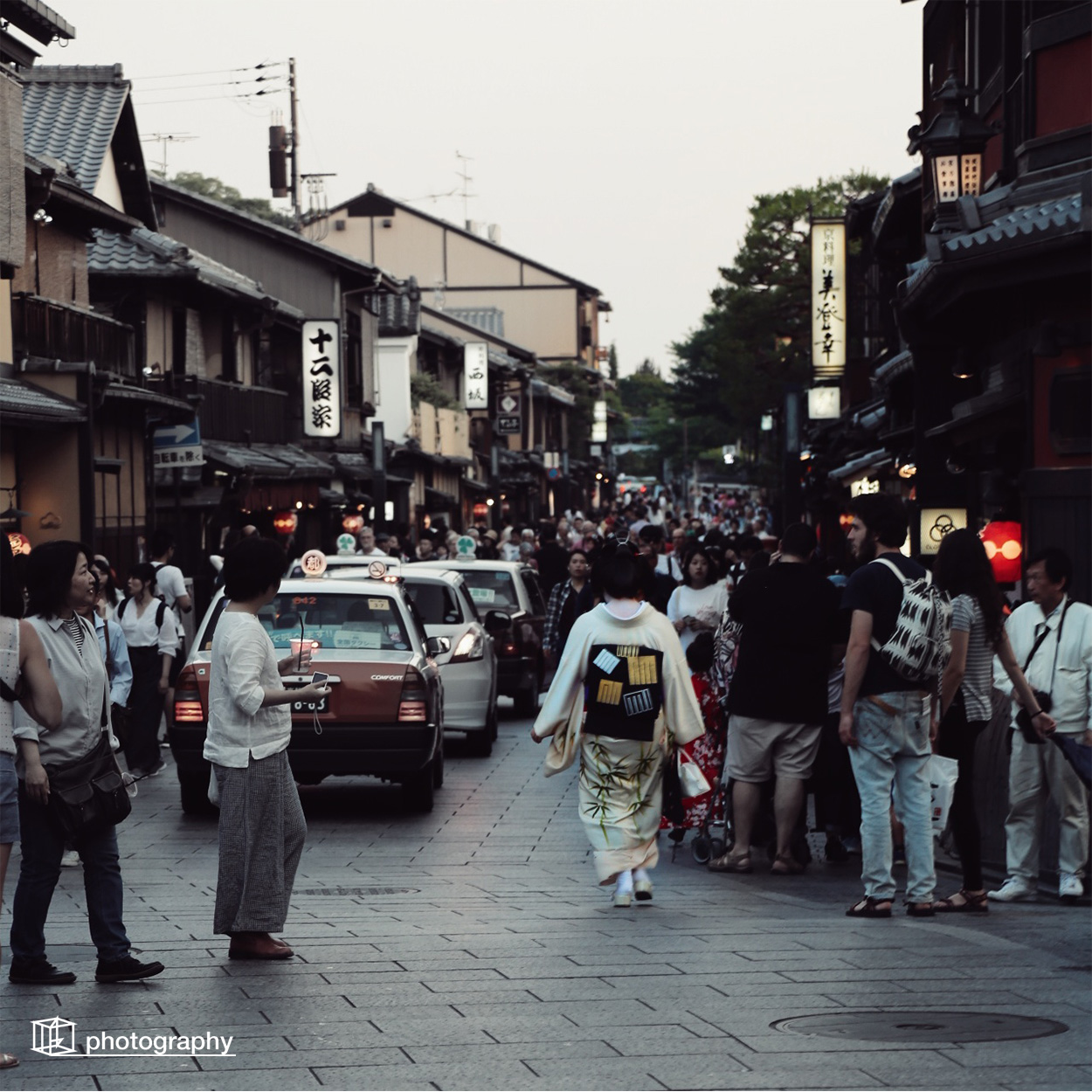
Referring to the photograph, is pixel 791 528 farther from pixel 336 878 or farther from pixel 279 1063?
pixel 279 1063

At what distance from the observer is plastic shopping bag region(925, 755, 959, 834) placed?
349 inches

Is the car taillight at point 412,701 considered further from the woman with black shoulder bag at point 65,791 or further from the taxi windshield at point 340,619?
the woman with black shoulder bag at point 65,791

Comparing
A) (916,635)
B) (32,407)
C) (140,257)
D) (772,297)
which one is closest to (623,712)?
(916,635)

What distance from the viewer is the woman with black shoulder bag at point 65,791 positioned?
6.91 metres

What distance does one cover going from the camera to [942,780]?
888 centimetres

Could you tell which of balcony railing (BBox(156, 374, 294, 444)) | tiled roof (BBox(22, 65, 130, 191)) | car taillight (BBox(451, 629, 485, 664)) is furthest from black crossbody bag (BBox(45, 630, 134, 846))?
balcony railing (BBox(156, 374, 294, 444))

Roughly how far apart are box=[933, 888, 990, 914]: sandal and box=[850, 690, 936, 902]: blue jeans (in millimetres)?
154

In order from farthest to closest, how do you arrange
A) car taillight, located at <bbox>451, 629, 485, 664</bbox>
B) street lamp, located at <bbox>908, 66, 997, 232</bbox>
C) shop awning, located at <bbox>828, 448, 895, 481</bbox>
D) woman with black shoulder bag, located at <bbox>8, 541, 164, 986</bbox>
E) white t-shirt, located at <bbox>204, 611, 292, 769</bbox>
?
shop awning, located at <bbox>828, 448, 895, 481</bbox> < car taillight, located at <bbox>451, 629, 485, 664</bbox> < street lamp, located at <bbox>908, 66, 997, 232</bbox> < white t-shirt, located at <bbox>204, 611, 292, 769</bbox> < woman with black shoulder bag, located at <bbox>8, 541, 164, 986</bbox>

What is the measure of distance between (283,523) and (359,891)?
85.7 feet

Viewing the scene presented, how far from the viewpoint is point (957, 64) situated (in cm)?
1823

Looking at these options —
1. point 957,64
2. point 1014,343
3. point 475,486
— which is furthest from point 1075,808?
point 475,486

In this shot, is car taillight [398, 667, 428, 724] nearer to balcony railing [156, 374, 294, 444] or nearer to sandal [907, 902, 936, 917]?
sandal [907, 902, 936, 917]

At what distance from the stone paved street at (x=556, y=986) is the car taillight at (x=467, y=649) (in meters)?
5.90

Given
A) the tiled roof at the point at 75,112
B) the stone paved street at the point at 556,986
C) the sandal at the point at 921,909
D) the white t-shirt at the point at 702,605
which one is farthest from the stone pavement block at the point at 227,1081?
the tiled roof at the point at 75,112
